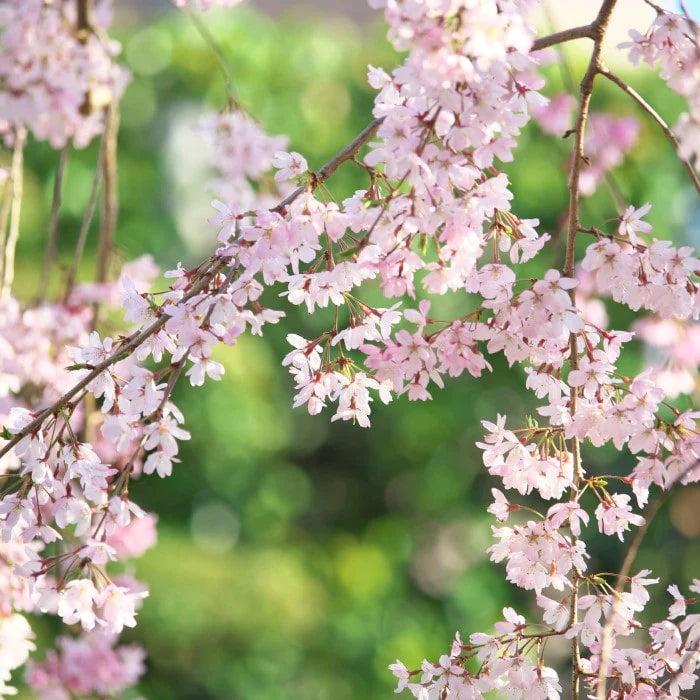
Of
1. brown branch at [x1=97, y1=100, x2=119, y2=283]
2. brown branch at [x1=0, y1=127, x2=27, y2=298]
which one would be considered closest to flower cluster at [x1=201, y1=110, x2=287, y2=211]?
brown branch at [x1=97, y1=100, x2=119, y2=283]

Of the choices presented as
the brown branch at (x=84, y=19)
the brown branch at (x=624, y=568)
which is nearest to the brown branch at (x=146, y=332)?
the brown branch at (x=624, y=568)

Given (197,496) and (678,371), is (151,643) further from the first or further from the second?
(678,371)

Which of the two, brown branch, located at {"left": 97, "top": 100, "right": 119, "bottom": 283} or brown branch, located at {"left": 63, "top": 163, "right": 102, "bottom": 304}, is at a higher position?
brown branch, located at {"left": 97, "top": 100, "right": 119, "bottom": 283}

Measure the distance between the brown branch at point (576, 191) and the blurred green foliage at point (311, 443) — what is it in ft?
11.7

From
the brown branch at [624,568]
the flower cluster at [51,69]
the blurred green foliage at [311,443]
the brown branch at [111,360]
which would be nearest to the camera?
the brown branch at [624,568]

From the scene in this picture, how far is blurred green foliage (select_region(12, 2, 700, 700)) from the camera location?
4.82 m

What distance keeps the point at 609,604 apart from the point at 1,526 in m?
0.70

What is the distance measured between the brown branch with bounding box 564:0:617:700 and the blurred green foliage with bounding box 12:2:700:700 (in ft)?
11.7

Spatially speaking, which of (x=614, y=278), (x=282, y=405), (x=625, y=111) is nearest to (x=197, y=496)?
(x=282, y=405)

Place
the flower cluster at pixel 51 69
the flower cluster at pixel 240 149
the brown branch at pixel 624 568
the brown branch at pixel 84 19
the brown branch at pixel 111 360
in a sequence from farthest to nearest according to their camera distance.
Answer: the flower cluster at pixel 240 149 < the flower cluster at pixel 51 69 < the brown branch at pixel 84 19 < the brown branch at pixel 111 360 < the brown branch at pixel 624 568

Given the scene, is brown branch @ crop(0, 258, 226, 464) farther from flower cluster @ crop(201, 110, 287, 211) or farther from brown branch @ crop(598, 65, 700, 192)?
flower cluster @ crop(201, 110, 287, 211)

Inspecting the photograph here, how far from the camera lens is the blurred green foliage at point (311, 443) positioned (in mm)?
4820

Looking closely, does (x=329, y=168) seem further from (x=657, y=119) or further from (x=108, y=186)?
(x=108, y=186)

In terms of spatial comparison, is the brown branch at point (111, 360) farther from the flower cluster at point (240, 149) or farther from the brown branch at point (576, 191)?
the flower cluster at point (240, 149)
